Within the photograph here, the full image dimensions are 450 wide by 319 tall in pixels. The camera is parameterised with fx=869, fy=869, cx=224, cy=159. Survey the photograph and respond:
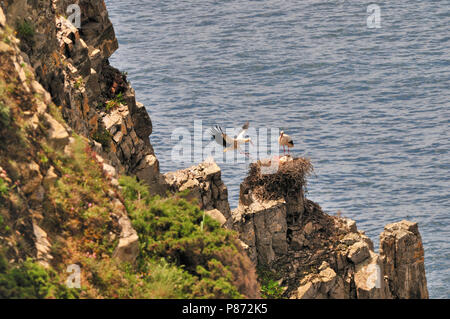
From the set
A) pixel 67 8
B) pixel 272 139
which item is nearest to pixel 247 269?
pixel 67 8

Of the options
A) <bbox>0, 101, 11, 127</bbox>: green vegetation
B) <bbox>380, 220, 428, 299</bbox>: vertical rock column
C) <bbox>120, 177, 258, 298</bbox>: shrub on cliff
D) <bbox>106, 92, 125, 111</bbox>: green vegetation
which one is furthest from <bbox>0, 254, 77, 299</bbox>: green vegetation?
<bbox>380, 220, 428, 299</bbox>: vertical rock column

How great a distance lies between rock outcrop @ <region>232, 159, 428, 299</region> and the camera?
43000 mm

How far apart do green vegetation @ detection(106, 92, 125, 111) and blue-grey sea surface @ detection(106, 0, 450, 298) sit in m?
39.3

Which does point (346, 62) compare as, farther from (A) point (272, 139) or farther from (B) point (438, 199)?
(B) point (438, 199)

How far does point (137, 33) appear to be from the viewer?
152m

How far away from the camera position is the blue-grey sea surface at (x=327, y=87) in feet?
303

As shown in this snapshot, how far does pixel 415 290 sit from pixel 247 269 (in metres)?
21.0

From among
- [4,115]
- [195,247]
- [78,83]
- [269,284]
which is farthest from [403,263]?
[4,115]

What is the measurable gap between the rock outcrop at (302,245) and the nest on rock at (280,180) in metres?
0.05

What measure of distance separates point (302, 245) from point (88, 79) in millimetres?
13949

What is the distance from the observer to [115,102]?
136ft

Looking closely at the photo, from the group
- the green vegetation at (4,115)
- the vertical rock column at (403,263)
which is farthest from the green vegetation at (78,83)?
the vertical rock column at (403,263)

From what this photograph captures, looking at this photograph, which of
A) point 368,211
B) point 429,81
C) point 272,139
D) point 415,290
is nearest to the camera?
point 415,290

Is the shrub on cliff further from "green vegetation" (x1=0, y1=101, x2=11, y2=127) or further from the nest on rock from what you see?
the nest on rock
